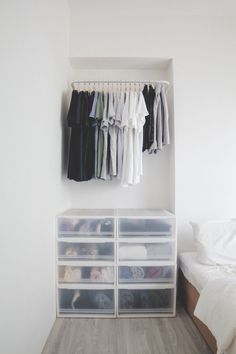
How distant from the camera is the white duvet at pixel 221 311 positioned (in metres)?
1.15

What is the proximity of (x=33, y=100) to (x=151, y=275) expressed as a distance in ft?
5.38

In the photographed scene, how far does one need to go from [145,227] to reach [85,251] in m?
0.56

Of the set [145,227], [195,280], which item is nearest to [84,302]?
[145,227]

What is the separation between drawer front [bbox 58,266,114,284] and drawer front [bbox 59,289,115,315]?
98 mm

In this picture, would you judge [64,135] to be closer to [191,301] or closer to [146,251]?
[146,251]

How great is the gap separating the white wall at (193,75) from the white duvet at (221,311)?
87cm

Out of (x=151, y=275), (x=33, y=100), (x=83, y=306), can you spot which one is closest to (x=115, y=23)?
(x=33, y=100)

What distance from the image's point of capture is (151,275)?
1.99 meters

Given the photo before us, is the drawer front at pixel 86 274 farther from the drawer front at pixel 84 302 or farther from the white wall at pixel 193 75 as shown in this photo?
the white wall at pixel 193 75

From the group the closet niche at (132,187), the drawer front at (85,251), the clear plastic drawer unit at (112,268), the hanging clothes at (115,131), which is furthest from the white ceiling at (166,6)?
the drawer front at (85,251)

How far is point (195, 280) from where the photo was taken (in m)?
1.78

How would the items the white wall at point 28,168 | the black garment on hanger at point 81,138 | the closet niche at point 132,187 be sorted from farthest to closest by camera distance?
1. the closet niche at point 132,187
2. the black garment on hanger at point 81,138
3. the white wall at point 28,168

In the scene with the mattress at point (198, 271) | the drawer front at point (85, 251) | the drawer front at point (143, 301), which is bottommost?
the drawer front at point (143, 301)

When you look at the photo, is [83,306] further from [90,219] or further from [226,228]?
[226,228]
